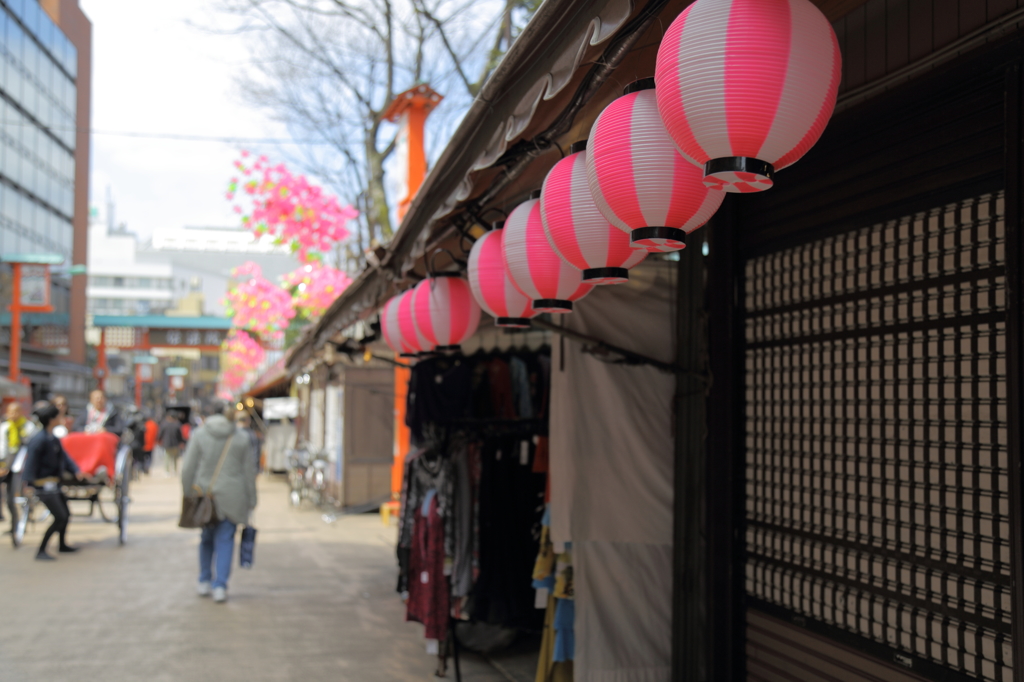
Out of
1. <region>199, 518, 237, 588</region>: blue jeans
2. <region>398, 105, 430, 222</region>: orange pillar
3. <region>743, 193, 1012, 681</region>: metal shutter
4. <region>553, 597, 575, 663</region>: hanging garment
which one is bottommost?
<region>199, 518, 237, 588</region>: blue jeans

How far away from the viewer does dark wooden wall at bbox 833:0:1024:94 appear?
2967 millimetres

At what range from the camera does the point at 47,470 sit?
11.4m

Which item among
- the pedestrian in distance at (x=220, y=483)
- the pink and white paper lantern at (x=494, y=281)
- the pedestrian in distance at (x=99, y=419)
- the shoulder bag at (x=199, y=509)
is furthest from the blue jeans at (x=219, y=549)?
the pink and white paper lantern at (x=494, y=281)

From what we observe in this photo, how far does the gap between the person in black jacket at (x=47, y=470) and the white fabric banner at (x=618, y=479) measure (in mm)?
8957

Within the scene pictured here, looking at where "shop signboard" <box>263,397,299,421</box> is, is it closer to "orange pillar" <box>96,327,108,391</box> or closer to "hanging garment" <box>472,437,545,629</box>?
"hanging garment" <box>472,437,545,629</box>

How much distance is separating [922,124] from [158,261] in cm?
9865

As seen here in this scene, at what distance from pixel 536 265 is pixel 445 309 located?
1821mm

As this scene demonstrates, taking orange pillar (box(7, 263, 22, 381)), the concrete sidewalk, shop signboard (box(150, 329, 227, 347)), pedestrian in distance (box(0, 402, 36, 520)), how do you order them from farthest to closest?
shop signboard (box(150, 329, 227, 347)) → orange pillar (box(7, 263, 22, 381)) → pedestrian in distance (box(0, 402, 36, 520)) → the concrete sidewalk

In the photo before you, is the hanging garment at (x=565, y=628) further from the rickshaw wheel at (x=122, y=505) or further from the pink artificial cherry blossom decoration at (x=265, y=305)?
the pink artificial cherry blossom decoration at (x=265, y=305)

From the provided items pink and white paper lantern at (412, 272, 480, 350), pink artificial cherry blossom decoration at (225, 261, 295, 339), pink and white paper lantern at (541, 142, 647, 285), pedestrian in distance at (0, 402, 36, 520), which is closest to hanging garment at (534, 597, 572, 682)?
pink and white paper lantern at (412, 272, 480, 350)

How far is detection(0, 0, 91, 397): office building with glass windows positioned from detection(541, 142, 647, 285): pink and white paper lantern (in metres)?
27.4

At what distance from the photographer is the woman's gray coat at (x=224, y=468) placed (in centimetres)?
873

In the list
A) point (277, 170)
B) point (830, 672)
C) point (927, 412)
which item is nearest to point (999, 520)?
point (927, 412)

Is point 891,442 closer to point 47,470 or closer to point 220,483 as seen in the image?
point 220,483
